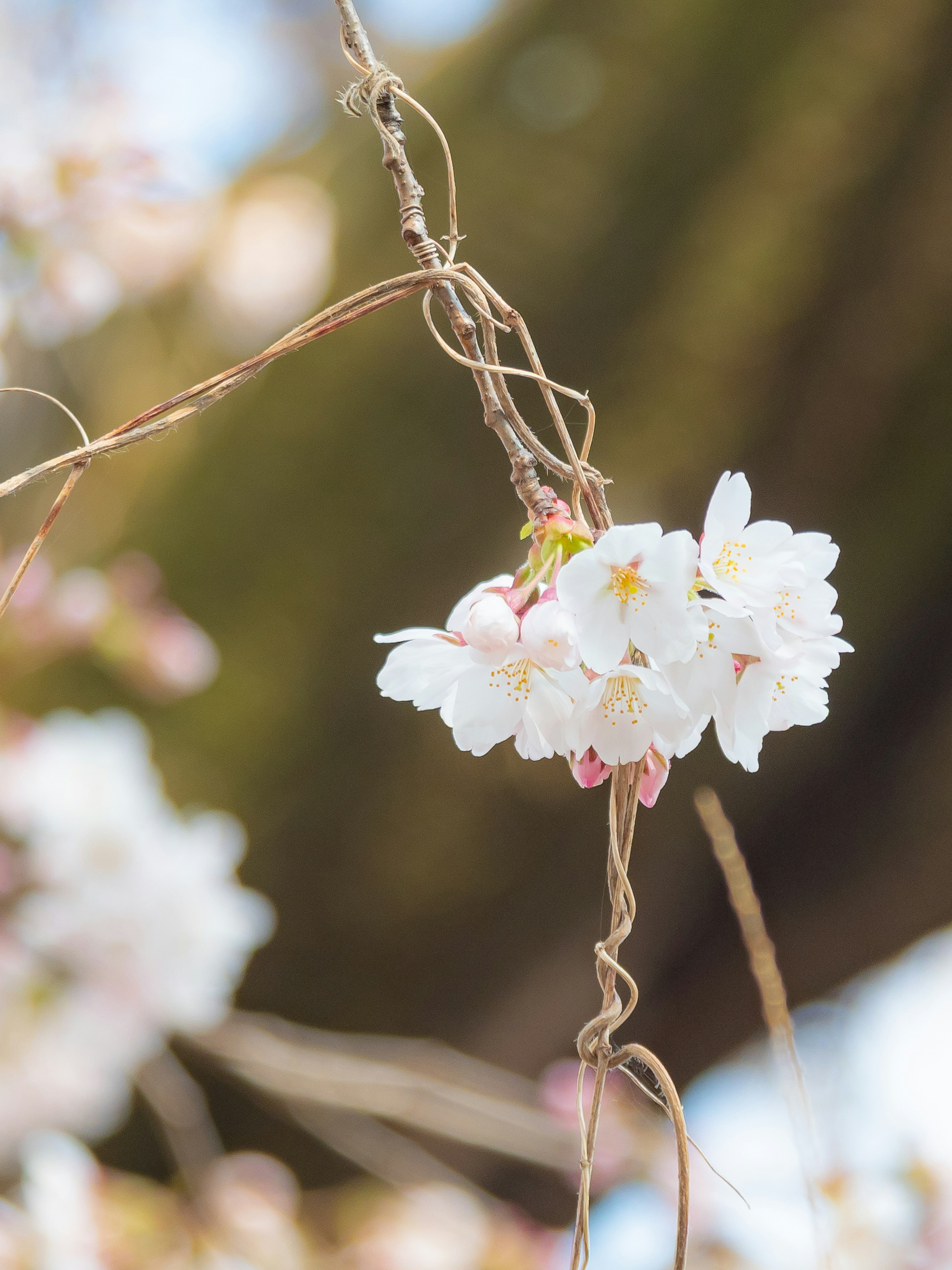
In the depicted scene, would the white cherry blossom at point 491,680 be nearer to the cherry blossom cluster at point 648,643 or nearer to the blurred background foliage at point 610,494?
the cherry blossom cluster at point 648,643

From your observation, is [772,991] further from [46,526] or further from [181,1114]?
[181,1114]

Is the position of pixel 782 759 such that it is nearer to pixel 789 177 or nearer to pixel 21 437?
pixel 789 177

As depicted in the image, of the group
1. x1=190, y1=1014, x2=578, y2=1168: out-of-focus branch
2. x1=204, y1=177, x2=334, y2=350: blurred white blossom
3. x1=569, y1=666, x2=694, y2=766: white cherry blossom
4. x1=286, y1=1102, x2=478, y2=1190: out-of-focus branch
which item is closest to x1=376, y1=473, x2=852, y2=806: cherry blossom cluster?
x1=569, y1=666, x2=694, y2=766: white cherry blossom

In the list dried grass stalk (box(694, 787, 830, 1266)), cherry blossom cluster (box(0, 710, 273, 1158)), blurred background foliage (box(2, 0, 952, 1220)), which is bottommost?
dried grass stalk (box(694, 787, 830, 1266))

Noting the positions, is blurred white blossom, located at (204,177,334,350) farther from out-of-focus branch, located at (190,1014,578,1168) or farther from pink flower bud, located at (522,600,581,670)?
pink flower bud, located at (522,600,581,670)

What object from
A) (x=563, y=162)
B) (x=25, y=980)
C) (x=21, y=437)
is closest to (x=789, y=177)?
(x=563, y=162)
